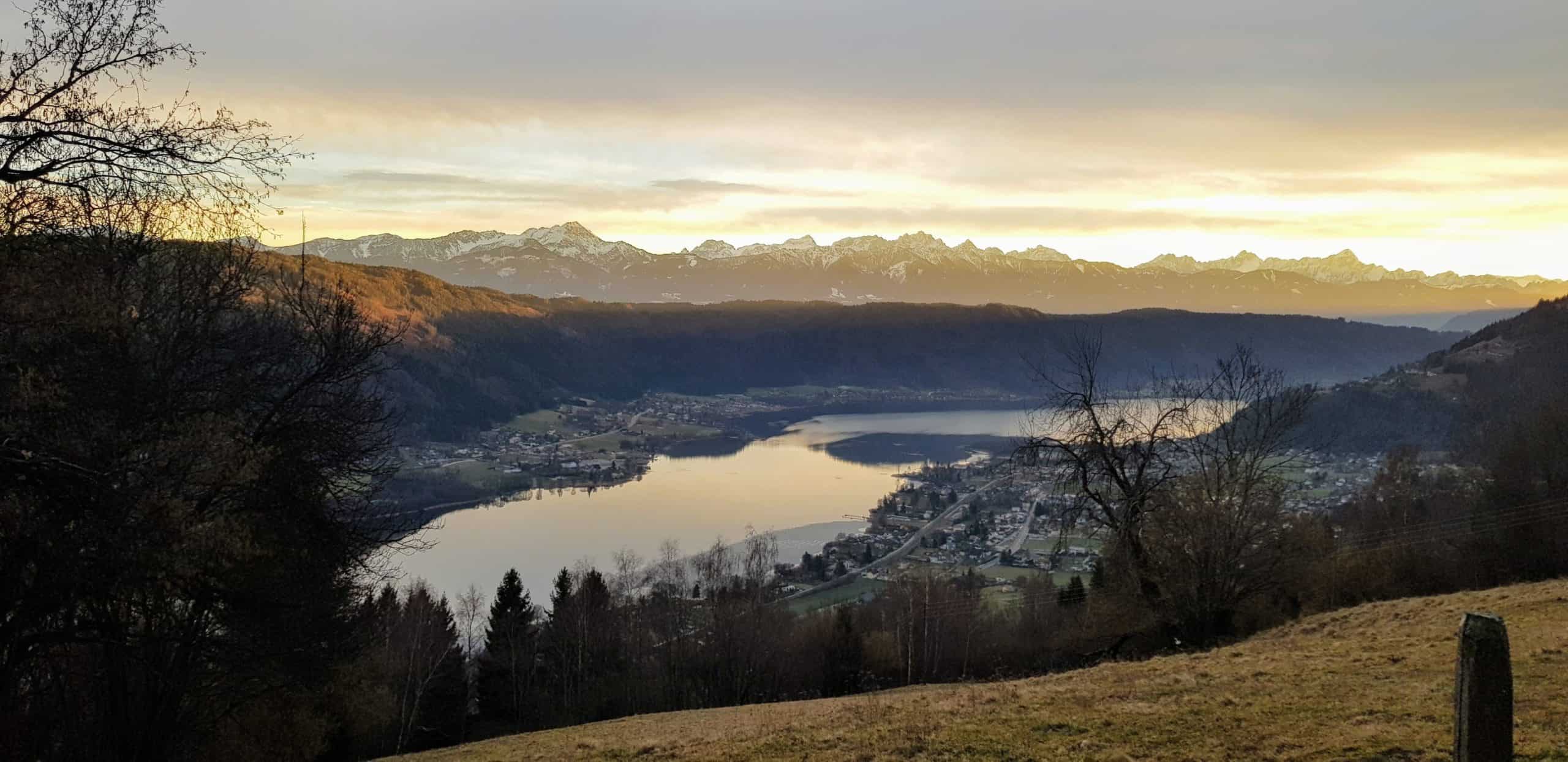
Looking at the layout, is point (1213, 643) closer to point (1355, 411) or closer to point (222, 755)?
point (222, 755)

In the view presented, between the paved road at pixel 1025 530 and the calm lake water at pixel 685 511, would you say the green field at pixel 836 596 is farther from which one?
the paved road at pixel 1025 530

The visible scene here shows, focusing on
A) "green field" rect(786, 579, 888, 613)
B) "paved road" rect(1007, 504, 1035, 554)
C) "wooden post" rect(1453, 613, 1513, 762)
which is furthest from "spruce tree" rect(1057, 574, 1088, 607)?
"paved road" rect(1007, 504, 1035, 554)

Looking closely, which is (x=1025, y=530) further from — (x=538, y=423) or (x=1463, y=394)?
(x=538, y=423)

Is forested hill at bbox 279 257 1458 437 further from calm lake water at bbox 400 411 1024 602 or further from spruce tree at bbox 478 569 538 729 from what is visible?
spruce tree at bbox 478 569 538 729

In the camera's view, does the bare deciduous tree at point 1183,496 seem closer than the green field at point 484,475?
Yes

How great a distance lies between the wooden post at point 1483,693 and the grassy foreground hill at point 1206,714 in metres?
1.86

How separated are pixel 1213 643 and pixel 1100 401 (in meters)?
5.08

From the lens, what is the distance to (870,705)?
360 inches

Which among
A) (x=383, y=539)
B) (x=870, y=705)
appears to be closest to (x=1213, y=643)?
(x=870, y=705)

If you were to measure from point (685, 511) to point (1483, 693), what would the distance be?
5691 cm

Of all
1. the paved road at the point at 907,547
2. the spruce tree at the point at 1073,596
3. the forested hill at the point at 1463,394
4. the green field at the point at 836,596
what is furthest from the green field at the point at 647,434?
the spruce tree at the point at 1073,596

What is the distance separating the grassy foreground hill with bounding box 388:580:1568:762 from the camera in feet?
18.2

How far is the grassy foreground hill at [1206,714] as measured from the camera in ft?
18.2

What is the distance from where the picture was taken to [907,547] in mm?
46656
